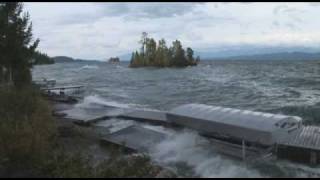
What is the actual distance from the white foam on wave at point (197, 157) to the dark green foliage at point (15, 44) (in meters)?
12.5

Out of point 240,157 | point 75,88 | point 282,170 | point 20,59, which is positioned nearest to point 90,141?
point 240,157

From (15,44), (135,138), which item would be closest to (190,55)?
(15,44)

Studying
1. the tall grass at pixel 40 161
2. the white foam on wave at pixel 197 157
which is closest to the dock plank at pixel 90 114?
the white foam on wave at pixel 197 157

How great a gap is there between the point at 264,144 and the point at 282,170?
128 centimetres

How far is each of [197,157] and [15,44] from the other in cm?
1608

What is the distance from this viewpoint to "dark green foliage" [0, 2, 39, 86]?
28.6m

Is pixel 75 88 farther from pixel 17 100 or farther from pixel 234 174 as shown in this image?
pixel 234 174

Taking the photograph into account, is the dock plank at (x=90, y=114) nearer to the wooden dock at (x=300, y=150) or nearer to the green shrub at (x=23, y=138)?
the green shrub at (x=23, y=138)

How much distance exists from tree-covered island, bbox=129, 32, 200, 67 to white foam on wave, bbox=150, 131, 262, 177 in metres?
128

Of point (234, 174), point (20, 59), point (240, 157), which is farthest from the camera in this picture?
point (20, 59)

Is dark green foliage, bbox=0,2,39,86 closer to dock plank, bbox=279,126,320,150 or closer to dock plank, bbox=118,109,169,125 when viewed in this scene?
dock plank, bbox=118,109,169,125

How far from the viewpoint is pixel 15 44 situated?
2856 cm

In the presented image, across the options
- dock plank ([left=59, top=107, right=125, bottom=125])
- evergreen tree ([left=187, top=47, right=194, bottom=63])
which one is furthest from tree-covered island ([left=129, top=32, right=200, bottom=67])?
dock plank ([left=59, top=107, right=125, bottom=125])

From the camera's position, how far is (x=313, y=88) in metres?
48.3
